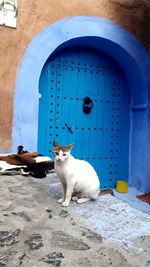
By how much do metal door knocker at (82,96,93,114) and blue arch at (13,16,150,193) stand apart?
30.0 inches

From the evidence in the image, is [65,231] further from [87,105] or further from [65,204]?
[87,105]

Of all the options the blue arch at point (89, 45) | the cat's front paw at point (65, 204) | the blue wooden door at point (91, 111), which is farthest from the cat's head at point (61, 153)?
the blue wooden door at point (91, 111)

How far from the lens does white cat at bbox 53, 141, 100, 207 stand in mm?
2335

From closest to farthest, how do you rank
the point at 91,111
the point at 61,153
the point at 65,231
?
1. the point at 65,231
2. the point at 61,153
3. the point at 91,111

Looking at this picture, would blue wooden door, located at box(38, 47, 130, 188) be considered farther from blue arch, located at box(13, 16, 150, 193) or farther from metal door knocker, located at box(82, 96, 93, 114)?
blue arch, located at box(13, 16, 150, 193)

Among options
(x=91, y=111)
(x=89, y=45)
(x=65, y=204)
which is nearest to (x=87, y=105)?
(x=91, y=111)

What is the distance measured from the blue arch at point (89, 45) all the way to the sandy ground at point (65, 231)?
1221 mm

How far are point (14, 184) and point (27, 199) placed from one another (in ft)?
1.12

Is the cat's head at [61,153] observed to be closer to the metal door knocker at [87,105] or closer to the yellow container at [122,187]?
the metal door knocker at [87,105]

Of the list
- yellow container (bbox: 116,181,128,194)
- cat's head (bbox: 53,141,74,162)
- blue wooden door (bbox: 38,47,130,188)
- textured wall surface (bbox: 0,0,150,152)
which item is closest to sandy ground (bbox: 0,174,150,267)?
cat's head (bbox: 53,141,74,162)

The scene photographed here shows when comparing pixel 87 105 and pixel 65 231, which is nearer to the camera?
pixel 65 231

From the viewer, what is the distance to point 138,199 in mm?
4523

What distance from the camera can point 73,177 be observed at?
2.36 m

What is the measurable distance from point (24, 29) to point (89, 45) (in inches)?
46.3
